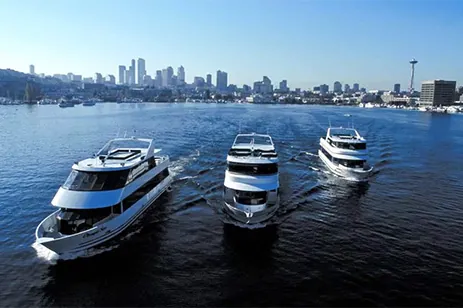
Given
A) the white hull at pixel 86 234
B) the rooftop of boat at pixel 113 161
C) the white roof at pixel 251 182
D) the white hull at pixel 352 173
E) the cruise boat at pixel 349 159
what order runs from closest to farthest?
the white hull at pixel 86 234 → the rooftop of boat at pixel 113 161 → the white roof at pixel 251 182 → the white hull at pixel 352 173 → the cruise boat at pixel 349 159

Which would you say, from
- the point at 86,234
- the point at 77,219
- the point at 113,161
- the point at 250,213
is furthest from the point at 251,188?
the point at 77,219

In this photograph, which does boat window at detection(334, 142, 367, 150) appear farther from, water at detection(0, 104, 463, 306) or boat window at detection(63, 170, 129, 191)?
boat window at detection(63, 170, 129, 191)

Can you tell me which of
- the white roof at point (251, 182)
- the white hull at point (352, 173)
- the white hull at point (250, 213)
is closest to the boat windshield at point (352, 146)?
the white hull at point (352, 173)

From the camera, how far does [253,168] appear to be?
31938mm

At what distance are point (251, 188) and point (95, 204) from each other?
12.8 metres

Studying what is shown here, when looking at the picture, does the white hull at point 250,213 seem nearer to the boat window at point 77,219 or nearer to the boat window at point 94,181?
the boat window at point 94,181

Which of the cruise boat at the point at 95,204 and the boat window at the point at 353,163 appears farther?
the boat window at the point at 353,163

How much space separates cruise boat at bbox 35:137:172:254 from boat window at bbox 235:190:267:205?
918 cm

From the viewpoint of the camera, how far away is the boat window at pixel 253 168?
3175 cm

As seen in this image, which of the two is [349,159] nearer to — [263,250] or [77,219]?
[263,250]

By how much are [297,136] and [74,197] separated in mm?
64930

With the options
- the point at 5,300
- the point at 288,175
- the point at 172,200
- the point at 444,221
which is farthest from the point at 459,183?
the point at 5,300

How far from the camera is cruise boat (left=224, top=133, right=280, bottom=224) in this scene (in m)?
29.6

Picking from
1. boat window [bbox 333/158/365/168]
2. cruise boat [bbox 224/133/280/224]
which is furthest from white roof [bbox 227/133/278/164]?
boat window [bbox 333/158/365/168]
